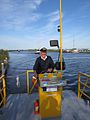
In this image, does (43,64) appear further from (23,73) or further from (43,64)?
(23,73)

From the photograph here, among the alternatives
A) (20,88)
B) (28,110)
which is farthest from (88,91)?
(28,110)

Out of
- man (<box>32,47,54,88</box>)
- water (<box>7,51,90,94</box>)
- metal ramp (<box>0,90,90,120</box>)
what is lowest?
water (<box>7,51,90,94</box>)

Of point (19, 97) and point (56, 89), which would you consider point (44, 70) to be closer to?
point (56, 89)

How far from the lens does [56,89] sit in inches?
221

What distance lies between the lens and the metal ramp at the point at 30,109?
5.92 meters

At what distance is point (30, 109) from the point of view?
6.67 meters

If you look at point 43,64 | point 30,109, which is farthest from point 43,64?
point 30,109

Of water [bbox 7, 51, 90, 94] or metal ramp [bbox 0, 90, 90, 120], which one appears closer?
metal ramp [bbox 0, 90, 90, 120]

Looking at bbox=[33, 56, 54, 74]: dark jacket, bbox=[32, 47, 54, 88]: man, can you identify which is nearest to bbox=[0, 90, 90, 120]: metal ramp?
bbox=[32, 47, 54, 88]: man

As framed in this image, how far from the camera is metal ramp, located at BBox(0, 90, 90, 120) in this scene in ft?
19.4

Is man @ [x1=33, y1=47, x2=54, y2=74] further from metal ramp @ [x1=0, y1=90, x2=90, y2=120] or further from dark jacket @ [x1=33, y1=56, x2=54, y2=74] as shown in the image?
metal ramp @ [x1=0, y1=90, x2=90, y2=120]

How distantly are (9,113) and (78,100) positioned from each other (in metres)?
3.06

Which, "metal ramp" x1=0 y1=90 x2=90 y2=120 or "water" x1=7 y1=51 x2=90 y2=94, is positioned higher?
"metal ramp" x1=0 y1=90 x2=90 y2=120

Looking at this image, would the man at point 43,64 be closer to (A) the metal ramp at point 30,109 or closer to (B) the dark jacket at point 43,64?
(B) the dark jacket at point 43,64
